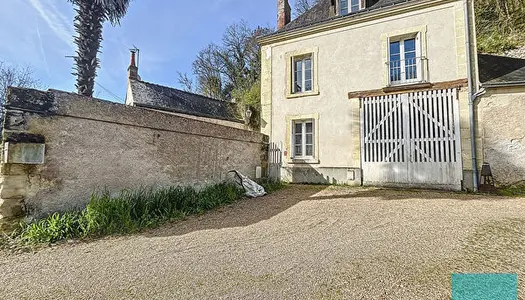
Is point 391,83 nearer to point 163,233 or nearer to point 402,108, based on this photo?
point 402,108

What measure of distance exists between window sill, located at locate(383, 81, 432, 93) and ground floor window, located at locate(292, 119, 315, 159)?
2498 mm

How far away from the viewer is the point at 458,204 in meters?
5.09

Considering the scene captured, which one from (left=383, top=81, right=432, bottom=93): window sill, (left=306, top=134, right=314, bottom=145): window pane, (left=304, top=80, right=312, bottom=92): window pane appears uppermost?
(left=304, top=80, right=312, bottom=92): window pane

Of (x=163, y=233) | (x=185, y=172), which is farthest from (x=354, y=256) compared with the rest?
(x=185, y=172)

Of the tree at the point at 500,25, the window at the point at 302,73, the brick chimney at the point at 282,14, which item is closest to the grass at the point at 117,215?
the window at the point at 302,73

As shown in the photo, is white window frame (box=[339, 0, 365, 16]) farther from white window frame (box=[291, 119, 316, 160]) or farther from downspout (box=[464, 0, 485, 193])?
white window frame (box=[291, 119, 316, 160])

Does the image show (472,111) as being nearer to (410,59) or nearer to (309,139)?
(410,59)

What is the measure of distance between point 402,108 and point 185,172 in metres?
6.20

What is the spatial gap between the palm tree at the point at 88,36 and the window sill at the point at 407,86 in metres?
9.60

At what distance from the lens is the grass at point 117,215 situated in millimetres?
3506

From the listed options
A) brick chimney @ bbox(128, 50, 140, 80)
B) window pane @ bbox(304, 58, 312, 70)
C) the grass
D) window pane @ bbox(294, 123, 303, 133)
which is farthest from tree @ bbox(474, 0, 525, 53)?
brick chimney @ bbox(128, 50, 140, 80)

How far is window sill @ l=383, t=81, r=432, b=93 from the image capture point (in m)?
7.26

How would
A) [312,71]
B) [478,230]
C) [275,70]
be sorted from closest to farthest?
[478,230]
[312,71]
[275,70]

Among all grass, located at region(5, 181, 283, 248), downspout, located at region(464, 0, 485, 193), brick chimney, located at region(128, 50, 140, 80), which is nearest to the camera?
A: grass, located at region(5, 181, 283, 248)
